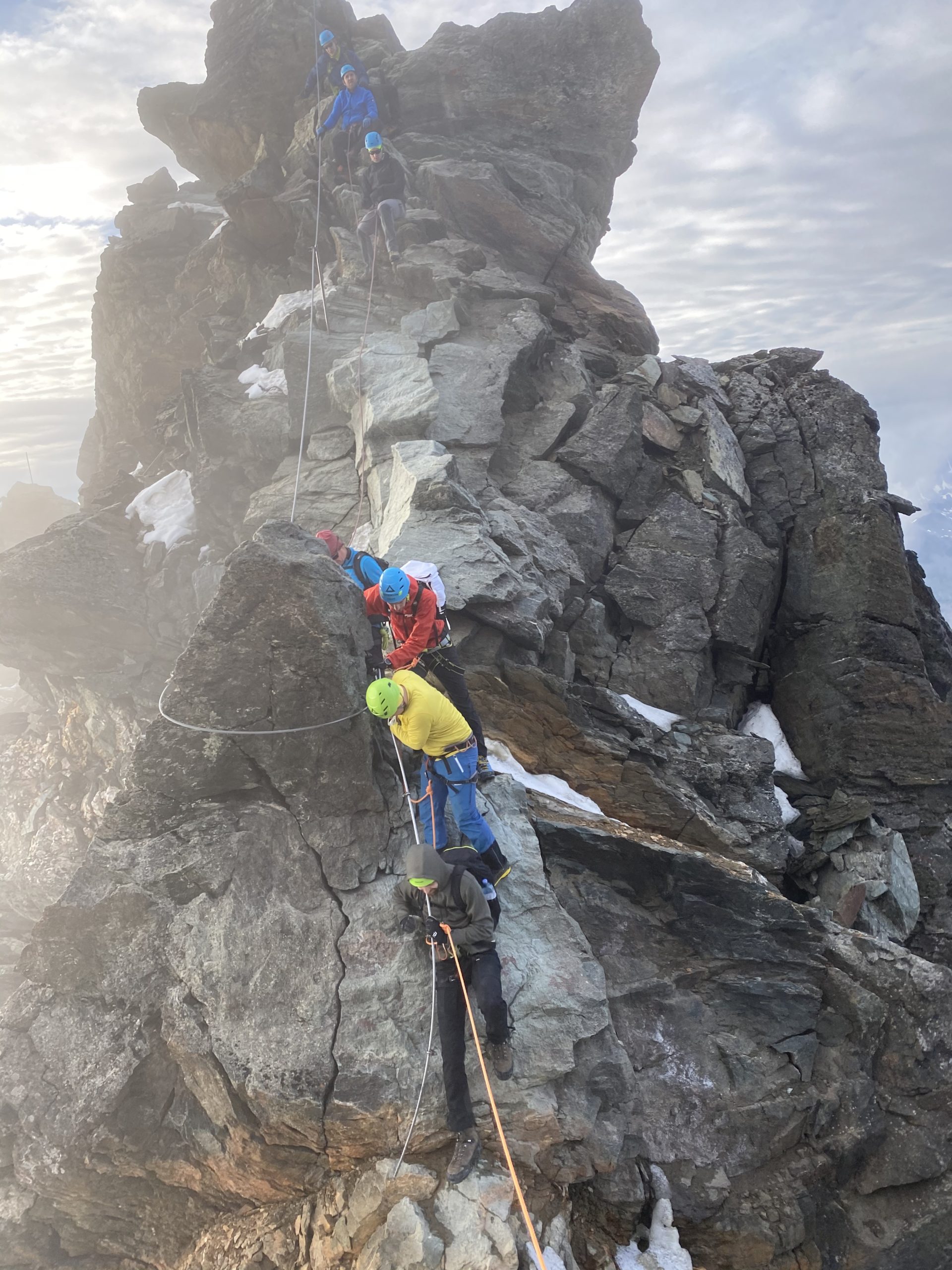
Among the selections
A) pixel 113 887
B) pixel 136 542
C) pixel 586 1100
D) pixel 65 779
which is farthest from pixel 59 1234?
pixel 65 779

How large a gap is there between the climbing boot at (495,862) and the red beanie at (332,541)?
185 inches

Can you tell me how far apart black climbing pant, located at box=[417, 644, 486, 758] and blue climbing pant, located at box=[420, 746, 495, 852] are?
155 centimetres

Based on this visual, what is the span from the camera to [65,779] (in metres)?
27.8

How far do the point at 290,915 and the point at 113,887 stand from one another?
84.6 inches

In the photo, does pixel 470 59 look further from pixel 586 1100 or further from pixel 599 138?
pixel 586 1100

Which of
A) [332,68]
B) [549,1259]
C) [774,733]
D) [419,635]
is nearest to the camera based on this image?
[549,1259]

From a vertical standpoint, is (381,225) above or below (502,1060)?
above

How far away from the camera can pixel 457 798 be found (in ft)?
28.4

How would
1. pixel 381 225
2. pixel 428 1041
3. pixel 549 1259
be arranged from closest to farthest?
pixel 549 1259 < pixel 428 1041 < pixel 381 225

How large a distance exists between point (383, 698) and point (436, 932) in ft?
8.30

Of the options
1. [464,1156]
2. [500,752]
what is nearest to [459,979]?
[464,1156]

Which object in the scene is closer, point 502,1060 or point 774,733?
point 502,1060

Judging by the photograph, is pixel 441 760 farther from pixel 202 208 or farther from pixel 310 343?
pixel 202 208

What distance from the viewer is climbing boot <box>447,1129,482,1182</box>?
23.6 feet
